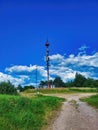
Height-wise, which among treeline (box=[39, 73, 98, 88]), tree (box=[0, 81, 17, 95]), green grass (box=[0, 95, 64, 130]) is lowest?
green grass (box=[0, 95, 64, 130])

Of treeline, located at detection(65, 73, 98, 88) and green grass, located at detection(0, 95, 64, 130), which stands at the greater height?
treeline, located at detection(65, 73, 98, 88)

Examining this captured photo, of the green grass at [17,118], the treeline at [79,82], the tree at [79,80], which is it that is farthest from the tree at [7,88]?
the tree at [79,80]

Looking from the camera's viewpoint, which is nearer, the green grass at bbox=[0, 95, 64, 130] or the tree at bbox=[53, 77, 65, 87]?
the green grass at bbox=[0, 95, 64, 130]

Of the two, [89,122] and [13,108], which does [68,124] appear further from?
[13,108]

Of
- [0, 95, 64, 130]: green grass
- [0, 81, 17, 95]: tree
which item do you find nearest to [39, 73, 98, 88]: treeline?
[0, 81, 17, 95]: tree

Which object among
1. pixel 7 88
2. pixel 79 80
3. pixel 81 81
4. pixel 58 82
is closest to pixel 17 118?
pixel 7 88

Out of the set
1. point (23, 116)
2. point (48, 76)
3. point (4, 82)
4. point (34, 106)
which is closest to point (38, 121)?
point (23, 116)

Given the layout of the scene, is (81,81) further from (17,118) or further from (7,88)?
(17,118)

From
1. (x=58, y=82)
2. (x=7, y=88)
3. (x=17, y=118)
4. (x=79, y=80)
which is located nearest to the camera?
(x=17, y=118)

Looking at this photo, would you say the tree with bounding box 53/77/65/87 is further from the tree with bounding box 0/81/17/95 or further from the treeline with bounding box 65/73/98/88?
the tree with bounding box 0/81/17/95

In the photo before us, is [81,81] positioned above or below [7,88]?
above

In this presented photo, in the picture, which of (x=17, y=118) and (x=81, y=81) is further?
(x=81, y=81)

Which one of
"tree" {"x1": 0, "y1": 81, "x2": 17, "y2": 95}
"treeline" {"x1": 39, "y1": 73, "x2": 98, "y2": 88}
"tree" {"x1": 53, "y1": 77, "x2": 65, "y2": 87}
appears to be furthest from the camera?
"tree" {"x1": 53, "y1": 77, "x2": 65, "y2": 87}

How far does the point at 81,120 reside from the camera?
85.0 feet
